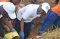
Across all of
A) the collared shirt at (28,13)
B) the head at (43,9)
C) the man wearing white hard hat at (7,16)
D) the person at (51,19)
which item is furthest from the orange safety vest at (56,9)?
the man wearing white hard hat at (7,16)

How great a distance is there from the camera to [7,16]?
9.75 ft

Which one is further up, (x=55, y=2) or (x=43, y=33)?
(x=55, y=2)

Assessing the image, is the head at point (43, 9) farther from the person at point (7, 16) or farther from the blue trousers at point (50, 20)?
the person at point (7, 16)

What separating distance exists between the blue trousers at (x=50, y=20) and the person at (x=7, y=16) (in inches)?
14.3

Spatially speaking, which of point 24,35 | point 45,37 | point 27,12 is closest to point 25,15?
point 27,12

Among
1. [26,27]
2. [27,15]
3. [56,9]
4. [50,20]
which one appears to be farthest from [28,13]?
[56,9]

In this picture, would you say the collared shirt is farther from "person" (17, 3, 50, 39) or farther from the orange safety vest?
the orange safety vest

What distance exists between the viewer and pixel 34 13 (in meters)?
3.07

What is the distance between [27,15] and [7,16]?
25 cm

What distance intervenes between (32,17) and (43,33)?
10.6 inches

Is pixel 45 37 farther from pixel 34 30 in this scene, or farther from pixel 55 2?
pixel 55 2

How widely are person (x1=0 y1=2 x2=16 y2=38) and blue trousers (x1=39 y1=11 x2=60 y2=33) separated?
363mm

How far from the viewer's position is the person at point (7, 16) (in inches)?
115

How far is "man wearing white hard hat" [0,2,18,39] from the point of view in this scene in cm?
292
